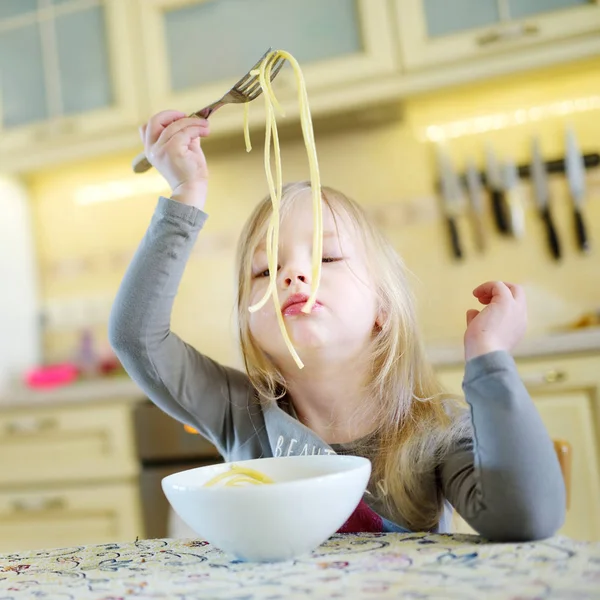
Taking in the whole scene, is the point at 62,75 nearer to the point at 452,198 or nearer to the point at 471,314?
the point at 452,198

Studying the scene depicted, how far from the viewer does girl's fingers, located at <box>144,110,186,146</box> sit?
2.72ft

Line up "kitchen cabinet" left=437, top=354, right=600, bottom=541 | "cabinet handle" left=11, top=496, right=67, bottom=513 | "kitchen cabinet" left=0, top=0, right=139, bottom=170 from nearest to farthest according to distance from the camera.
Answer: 1. "kitchen cabinet" left=437, top=354, right=600, bottom=541
2. "cabinet handle" left=11, top=496, right=67, bottom=513
3. "kitchen cabinet" left=0, top=0, right=139, bottom=170

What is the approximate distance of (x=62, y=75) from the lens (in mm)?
2426

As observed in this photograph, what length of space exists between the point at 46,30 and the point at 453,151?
4.60 feet

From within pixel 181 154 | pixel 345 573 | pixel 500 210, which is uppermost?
pixel 500 210

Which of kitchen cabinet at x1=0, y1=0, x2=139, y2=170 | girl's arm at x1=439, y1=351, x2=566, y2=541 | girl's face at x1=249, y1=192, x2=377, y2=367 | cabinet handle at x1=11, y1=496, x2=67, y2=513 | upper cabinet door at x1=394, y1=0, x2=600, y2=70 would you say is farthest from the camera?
kitchen cabinet at x1=0, y1=0, x2=139, y2=170

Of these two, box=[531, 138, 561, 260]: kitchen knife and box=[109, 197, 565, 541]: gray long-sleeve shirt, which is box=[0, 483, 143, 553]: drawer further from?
box=[531, 138, 561, 260]: kitchen knife

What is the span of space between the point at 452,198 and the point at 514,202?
0.19 meters

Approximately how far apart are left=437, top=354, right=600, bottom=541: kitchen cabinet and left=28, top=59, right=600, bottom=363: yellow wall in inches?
19.1

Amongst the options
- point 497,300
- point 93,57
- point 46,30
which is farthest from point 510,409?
point 46,30

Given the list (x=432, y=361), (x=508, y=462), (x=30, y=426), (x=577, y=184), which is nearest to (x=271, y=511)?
(x=508, y=462)

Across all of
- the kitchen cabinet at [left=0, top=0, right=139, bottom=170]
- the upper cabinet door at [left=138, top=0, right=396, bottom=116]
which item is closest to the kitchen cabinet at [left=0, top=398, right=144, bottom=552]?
the kitchen cabinet at [left=0, top=0, right=139, bottom=170]

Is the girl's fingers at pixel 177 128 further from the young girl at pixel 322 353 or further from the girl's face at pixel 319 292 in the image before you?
the girl's face at pixel 319 292

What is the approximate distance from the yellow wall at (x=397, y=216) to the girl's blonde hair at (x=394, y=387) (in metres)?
1.18
